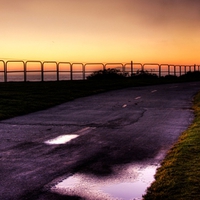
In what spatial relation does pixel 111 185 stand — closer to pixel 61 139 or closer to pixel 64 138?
pixel 61 139

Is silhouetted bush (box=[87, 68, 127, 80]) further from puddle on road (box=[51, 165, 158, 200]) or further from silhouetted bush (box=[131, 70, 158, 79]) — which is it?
puddle on road (box=[51, 165, 158, 200])

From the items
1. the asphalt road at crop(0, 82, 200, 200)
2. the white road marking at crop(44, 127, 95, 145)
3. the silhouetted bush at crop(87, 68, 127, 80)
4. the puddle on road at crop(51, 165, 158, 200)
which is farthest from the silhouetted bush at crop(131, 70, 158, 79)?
the puddle on road at crop(51, 165, 158, 200)

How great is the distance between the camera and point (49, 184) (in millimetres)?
6215

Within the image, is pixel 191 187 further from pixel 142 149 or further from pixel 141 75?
pixel 141 75

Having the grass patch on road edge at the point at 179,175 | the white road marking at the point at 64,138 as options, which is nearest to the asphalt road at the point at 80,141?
the white road marking at the point at 64,138

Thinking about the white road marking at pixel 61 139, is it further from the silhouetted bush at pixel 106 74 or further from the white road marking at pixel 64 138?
the silhouetted bush at pixel 106 74

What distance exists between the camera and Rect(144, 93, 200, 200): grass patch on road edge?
5516 mm

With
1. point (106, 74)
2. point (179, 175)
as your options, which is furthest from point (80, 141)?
point (106, 74)

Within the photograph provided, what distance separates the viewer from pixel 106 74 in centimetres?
4128

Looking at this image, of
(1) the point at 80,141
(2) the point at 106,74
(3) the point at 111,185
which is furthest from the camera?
(2) the point at 106,74

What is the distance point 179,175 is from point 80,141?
375 centimetres

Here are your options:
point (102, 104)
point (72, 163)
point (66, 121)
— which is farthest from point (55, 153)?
point (102, 104)

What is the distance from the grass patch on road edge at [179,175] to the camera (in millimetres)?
5516

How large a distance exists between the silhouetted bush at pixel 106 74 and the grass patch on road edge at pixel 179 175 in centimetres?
3166
